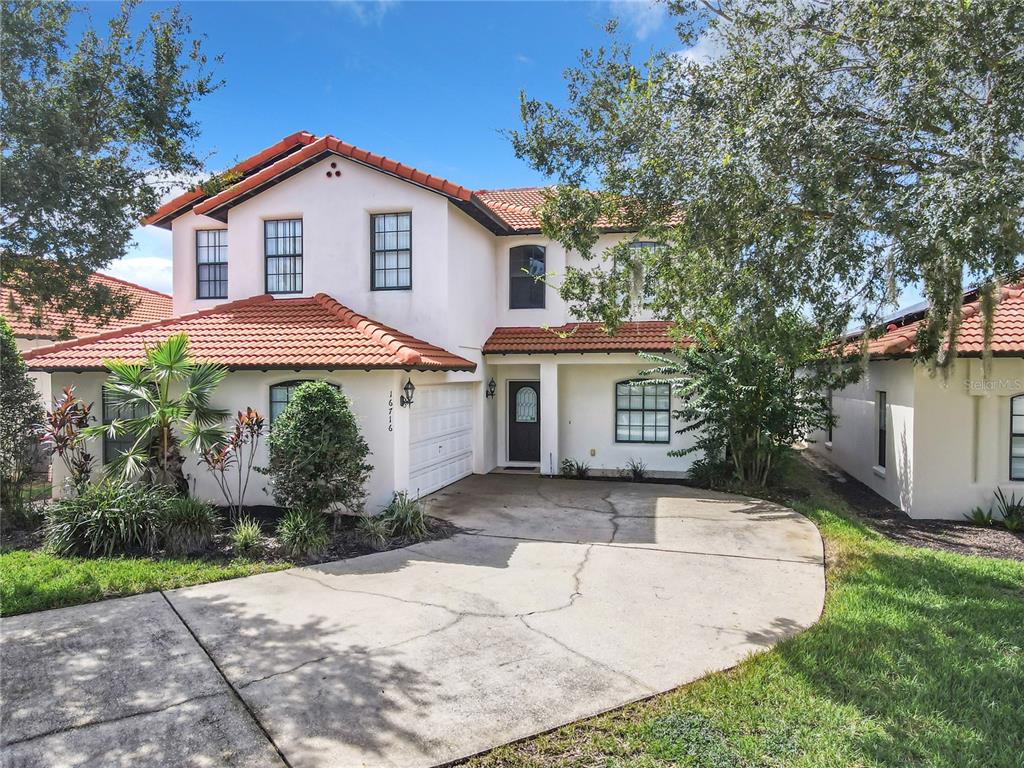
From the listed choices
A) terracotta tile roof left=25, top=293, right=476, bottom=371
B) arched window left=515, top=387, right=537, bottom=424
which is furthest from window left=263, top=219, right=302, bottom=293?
arched window left=515, top=387, right=537, bottom=424

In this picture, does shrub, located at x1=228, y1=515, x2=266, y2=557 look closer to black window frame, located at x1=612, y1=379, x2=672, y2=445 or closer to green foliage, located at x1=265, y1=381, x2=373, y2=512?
green foliage, located at x1=265, y1=381, x2=373, y2=512

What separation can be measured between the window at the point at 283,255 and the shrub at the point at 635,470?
8.96 meters

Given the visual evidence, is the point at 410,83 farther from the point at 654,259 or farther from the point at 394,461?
the point at 394,461

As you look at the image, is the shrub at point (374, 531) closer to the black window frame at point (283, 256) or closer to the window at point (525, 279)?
the black window frame at point (283, 256)

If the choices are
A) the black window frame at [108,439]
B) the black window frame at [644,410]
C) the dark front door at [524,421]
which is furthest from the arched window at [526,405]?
the black window frame at [108,439]

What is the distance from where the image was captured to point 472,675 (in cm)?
520

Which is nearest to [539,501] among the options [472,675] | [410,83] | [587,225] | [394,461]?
[394,461]

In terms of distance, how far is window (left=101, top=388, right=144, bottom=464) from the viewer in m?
11.7

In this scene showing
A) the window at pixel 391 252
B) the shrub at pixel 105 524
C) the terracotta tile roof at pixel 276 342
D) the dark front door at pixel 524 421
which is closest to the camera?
the shrub at pixel 105 524

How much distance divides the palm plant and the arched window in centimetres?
788

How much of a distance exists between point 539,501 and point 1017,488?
8.76m

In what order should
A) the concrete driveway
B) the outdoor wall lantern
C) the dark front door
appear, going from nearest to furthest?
the concrete driveway < the outdoor wall lantern < the dark front door

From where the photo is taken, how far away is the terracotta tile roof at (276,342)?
34.9 feet

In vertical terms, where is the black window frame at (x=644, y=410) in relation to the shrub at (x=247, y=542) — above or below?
above
